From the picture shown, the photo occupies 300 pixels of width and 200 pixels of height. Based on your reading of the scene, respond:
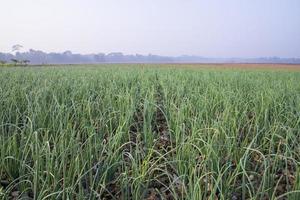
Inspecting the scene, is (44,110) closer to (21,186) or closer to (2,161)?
(2,161)

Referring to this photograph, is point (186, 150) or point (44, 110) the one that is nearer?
point (186, 150)

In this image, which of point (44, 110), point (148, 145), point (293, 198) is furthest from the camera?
point (44, 110)

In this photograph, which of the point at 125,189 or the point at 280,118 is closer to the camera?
the point at 125,189

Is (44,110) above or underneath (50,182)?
above

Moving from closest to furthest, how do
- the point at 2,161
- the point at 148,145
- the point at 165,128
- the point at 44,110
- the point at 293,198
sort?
the point at 293,198 → the point at 2,161 → the point at 148,145 → the point at 44,110 → the point at 165,128

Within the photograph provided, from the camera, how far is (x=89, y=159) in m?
2.17

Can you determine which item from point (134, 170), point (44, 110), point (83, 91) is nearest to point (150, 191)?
point (134, 170)

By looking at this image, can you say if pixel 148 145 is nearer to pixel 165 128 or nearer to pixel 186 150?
pixel 186 150

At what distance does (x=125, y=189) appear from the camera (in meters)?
1.94

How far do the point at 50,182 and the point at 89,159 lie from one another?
29cm

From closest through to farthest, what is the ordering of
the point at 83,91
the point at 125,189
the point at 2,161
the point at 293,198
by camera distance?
the point at 293,198 < the point at 125,189 < the point at 2,161 < the point at 83,91

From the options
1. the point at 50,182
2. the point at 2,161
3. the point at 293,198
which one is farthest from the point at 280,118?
the point at 2,161

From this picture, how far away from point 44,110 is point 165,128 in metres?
1.30

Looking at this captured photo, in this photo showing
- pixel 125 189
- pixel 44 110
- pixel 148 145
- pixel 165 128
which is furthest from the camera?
pixel 165 128
